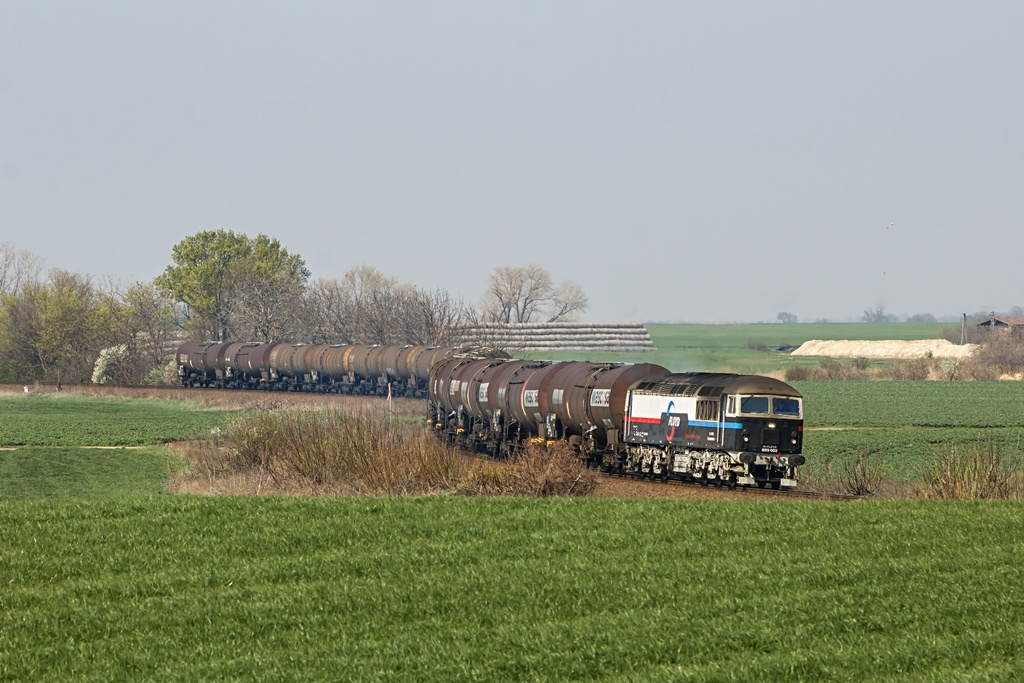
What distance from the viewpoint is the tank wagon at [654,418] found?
2914 cm

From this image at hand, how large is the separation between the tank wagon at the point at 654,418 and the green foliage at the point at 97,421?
56.4 feet

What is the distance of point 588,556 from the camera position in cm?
1645

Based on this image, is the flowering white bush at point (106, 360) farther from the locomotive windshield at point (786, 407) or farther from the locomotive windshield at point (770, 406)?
the locomotive windshield at point (786, 407)

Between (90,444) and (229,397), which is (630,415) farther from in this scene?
(229,397)

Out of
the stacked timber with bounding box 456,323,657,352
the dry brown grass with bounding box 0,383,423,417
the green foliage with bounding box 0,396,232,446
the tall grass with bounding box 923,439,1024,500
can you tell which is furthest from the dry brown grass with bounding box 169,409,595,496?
the stacked timber with bounding box 456,323,657,352

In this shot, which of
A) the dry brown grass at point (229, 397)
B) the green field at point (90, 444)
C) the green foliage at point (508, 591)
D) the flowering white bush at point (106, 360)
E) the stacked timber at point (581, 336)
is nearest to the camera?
the green foliage at point (508, 591)

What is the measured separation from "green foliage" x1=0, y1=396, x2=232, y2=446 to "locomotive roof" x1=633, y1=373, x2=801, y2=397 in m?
24.3

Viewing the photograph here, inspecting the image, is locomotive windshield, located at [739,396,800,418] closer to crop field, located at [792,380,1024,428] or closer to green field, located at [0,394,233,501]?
green field, located at [0,394,233,501]

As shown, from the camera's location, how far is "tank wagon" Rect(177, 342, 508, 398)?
61.7 m

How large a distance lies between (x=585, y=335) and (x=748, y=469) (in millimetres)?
95413

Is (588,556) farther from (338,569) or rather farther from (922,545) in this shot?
(922,545)

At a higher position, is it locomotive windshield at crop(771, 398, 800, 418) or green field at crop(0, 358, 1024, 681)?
locomotive windshield at crop(771, 398, 800, 418)

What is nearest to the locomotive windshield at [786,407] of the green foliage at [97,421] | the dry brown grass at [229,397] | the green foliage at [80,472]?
the green foliage at [80,472]

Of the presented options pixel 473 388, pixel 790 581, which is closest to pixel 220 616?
pixel 790 581
